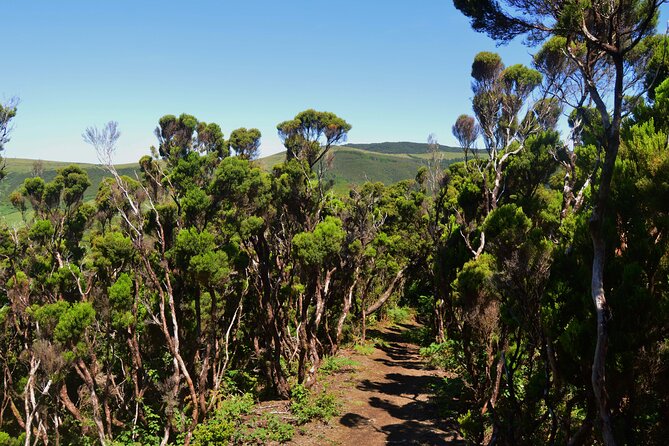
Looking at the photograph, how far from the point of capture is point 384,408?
14.8m

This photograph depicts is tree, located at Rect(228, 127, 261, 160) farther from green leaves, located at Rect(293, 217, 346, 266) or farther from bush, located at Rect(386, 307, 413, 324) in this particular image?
bush, located at Rect(386, 307, 413, 324)

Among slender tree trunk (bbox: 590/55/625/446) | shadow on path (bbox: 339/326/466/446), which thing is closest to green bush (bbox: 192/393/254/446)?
shadow on path (bbox: 339/326/466/446)

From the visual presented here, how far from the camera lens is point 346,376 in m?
18.0

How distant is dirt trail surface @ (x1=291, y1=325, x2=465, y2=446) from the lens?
12.3 meters

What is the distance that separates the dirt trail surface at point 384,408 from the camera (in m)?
12.3

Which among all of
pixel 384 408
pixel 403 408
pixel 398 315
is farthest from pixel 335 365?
pixel 398 315

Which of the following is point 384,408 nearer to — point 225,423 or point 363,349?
point 225,423

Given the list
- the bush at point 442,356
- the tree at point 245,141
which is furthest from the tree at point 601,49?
the tree at point 245,141

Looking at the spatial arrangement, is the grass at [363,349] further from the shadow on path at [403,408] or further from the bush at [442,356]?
the bush at [442,356]

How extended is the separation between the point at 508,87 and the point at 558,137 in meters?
4.77

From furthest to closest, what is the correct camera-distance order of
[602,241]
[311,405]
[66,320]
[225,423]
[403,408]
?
1. [403,408]
2. [311,405]
3. [225,423]
4. [66,320]
5. [602,241]

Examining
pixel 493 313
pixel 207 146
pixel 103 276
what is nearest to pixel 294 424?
pixel 493 313

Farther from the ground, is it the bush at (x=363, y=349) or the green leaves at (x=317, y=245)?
the green leaves at (x=317, y=245)

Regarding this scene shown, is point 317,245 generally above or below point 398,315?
above
